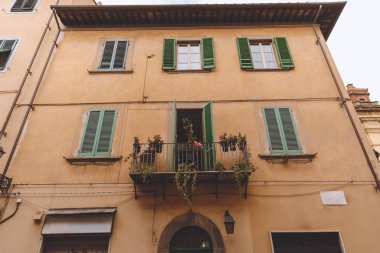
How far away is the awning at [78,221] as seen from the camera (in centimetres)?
683

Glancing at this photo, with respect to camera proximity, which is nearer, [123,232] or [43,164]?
[123,232]

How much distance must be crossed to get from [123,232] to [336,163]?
5692 mm

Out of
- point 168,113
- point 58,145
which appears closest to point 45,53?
point 58,145

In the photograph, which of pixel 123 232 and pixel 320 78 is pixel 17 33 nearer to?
pixel 123 232

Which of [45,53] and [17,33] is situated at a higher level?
[17,33]

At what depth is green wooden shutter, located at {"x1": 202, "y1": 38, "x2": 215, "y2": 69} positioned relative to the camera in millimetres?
9711

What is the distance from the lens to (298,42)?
34.1ft

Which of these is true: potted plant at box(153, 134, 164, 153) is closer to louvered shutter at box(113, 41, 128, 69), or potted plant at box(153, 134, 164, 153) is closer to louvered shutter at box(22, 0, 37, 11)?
louvered shutter at box(113, 41, 128, 69)

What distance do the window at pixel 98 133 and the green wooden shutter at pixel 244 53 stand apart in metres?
4.46

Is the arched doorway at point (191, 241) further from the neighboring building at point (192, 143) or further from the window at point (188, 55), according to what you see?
the window at point (188, 55)

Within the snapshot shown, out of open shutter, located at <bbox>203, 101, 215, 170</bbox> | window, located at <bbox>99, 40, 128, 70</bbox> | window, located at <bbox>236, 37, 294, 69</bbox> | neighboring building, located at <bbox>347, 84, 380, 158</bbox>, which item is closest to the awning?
open shutter, located at <bbox>203, 101, 215, 170</bbox>

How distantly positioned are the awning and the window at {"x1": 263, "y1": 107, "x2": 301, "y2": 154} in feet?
15.0

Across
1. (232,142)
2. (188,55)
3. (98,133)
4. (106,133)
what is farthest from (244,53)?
(98,133)

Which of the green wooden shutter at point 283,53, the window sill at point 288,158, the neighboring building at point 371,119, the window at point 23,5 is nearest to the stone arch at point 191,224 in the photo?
the window sill at point 288,158
